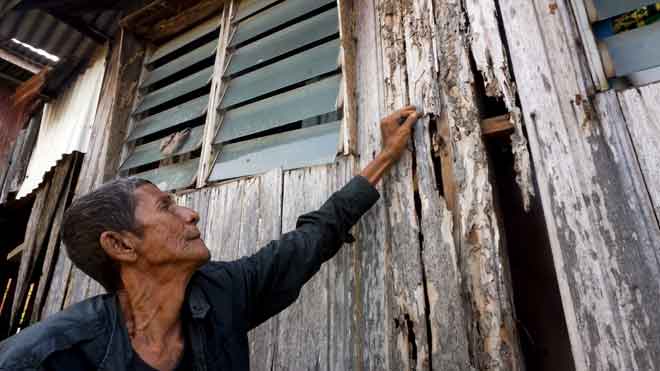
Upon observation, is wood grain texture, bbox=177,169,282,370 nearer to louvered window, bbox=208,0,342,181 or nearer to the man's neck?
louvered window, bbox=208,0,342,181

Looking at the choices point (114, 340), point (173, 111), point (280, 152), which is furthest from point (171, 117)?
point (114, 340)

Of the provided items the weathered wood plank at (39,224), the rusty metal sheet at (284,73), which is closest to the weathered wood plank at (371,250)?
the rusty metal sheet at (284,73)

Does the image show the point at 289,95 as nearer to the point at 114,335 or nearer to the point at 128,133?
the point at 114,335

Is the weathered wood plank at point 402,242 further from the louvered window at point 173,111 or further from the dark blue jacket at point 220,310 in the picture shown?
the louvered window at point 173,111

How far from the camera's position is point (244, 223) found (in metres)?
1.93

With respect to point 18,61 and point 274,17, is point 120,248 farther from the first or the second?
point 18,61

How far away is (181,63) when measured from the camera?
2.99 metres

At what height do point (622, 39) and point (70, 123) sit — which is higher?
point (70, 123)

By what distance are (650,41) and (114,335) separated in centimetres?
199

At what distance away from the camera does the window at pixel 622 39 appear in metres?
1.21

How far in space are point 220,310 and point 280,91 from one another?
1.41 meters

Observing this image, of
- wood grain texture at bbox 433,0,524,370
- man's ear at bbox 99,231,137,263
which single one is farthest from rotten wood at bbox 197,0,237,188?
wood grain texture at bbox 433,0,524,370

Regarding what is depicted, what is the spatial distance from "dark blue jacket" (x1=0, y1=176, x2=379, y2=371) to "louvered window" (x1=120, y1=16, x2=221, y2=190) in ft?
3.79

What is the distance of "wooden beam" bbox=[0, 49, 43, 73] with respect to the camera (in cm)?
481
